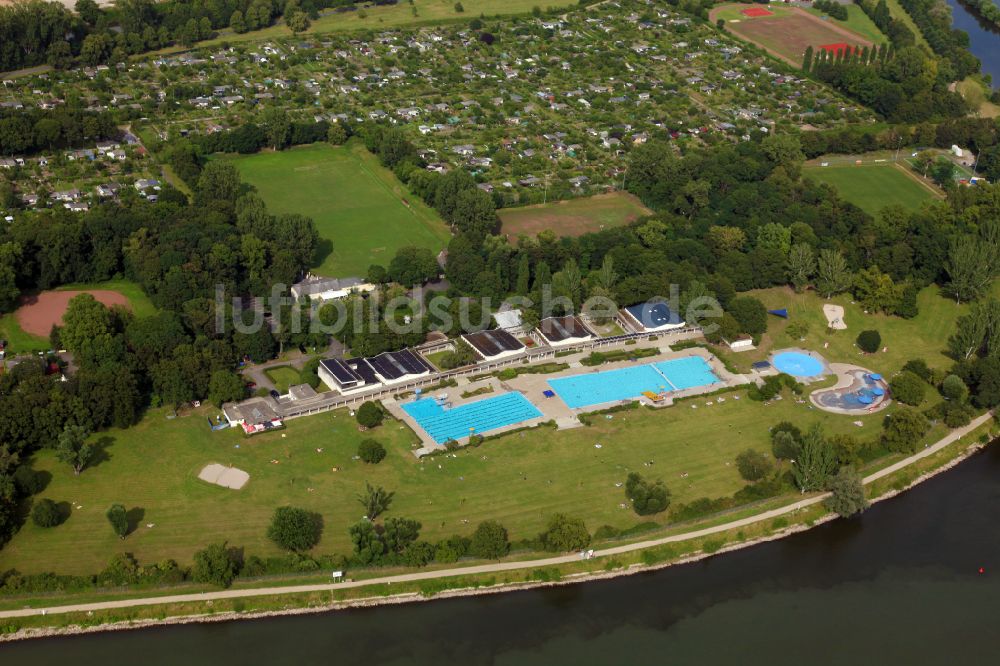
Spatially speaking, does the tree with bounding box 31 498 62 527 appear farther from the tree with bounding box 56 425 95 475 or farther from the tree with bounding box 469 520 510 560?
the tree with bounding box 469 520 510 560

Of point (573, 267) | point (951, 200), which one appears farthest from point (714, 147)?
point (573, 267)

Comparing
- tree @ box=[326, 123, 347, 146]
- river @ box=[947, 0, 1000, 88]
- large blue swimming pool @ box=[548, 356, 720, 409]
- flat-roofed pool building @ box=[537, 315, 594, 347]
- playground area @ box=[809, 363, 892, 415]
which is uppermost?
river @ box=[947, 0, 1000, 88]

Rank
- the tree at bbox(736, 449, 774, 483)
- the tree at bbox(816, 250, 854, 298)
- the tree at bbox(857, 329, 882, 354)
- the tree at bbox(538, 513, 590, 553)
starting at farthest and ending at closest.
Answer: the tree at bbox(816, 250, 854, 298) < the tree at bbox(857, 329, 882, 354) < the tree at bbox(736, 449, 774, 483) < the tree at bbox(538, 513, 590, 553)

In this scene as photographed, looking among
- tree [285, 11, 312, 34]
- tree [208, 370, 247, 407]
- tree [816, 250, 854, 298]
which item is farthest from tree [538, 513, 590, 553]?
tree [285, 11, 312, 34]

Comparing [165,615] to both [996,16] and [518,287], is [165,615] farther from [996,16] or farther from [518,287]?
[996,16]

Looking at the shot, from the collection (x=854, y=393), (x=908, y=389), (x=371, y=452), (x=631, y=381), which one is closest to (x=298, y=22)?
(x=631, y=381)

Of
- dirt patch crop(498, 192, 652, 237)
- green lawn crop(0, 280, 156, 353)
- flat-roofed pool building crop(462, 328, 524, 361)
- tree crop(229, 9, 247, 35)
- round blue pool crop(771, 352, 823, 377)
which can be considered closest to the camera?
green lawn crop(0, 280, 156, 353)

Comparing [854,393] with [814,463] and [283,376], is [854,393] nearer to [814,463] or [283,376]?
[814,463]
